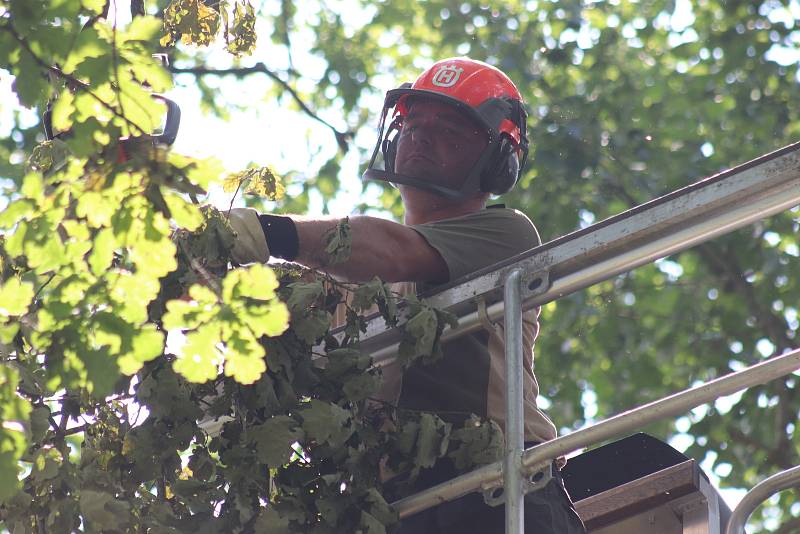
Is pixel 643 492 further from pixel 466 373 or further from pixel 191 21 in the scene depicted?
pixel 191 21

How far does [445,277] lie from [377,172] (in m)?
0.69

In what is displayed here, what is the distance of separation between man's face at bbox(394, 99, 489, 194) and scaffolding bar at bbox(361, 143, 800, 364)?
1066 mm

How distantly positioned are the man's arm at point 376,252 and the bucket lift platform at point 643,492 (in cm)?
73

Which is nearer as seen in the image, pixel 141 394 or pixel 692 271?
pixel 141 394

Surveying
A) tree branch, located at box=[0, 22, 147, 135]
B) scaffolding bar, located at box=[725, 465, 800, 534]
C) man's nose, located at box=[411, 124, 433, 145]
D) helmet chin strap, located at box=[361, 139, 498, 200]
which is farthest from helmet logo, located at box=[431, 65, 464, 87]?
tree branch, located at box=[0, 22, 147, 135]

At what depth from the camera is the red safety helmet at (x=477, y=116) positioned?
439 centimetres

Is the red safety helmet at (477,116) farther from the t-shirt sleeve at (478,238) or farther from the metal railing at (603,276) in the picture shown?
the metal railing at (603,276)

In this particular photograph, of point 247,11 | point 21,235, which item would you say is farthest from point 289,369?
point 247,11

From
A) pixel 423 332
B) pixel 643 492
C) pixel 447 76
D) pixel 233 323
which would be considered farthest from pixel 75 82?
pixel 447 76

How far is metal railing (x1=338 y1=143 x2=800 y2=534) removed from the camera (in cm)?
285

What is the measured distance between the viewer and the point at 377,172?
170 inches

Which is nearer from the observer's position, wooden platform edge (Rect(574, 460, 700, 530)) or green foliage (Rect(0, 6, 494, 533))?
green foliage (Rect(0, 6, 494, 533))

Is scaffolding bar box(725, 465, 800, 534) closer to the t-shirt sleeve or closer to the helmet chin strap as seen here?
the t-shirt sleeve

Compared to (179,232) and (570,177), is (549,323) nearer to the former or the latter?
(570,177)
